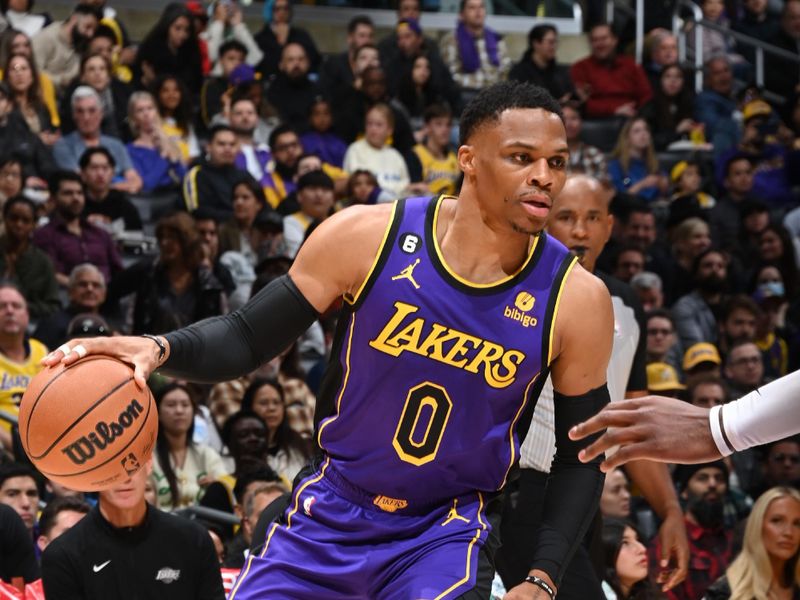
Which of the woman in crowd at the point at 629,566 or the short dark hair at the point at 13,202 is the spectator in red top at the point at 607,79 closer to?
the short dark hair at the point at 13,202

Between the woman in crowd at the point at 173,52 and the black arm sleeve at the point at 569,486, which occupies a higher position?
the black arm sleeve at the point at 569,486

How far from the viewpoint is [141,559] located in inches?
229

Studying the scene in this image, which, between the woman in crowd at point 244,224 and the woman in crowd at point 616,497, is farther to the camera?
the woman in crowd at point 244,224

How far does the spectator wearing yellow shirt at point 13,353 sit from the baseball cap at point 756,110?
855 centimetres

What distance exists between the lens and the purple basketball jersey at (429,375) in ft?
12.1

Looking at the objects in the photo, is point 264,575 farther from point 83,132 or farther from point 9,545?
point 83,132

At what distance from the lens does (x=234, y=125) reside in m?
11.6

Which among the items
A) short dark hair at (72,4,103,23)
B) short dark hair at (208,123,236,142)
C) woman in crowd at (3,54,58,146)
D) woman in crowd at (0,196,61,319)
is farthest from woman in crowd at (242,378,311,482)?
short dark hair at (72,4,103,23)

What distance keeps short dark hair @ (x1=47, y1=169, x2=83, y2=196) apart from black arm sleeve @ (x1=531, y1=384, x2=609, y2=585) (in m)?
6.43

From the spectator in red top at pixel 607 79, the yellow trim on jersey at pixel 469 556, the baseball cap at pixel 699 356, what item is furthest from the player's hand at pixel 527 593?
the spectator in red top at pixel 607 79

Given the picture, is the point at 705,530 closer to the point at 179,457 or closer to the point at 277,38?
the point at 179,457

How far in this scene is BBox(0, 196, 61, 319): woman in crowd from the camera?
9.09 metres

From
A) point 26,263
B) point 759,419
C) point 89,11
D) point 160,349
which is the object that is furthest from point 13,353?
point 759,419

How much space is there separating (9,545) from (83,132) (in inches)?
207
